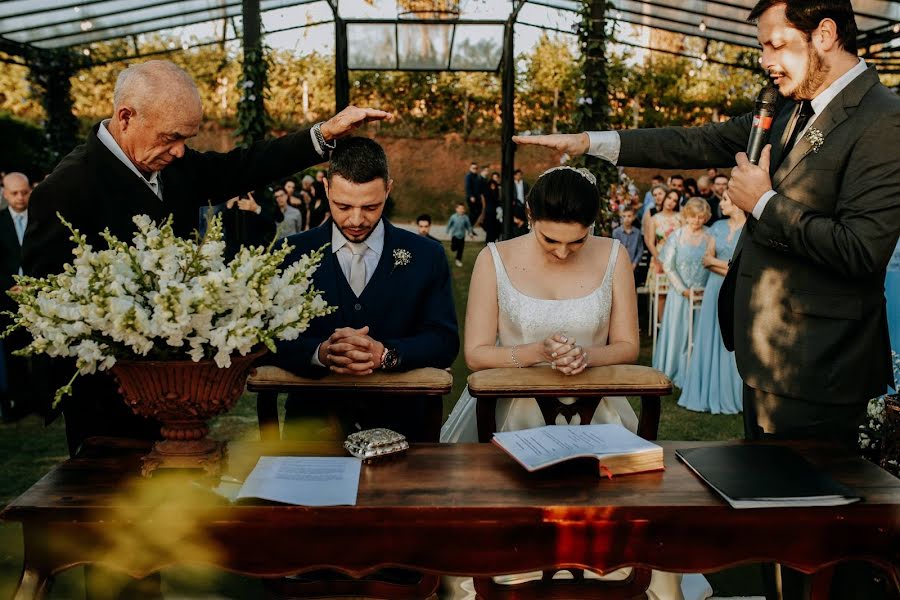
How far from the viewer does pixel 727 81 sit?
27219 millimetres

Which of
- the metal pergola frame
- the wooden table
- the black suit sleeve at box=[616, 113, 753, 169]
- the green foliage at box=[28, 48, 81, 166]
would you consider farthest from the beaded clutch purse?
the green foliage at box=[28, 48, 81, 166]

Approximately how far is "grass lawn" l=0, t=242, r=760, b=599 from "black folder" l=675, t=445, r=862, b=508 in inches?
53.6

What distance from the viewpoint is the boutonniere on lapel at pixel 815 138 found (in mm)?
2490

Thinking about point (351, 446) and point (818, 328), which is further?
point (818, 328)

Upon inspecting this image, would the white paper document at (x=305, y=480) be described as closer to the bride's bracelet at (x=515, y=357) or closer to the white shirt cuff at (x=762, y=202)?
the bride's bracelet at (x=515, y=357)

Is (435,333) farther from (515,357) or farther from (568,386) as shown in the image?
(568,386)

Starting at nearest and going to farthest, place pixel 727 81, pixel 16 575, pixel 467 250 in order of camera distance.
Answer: pixel 16 575
pixel 467 250
pixel 727 81

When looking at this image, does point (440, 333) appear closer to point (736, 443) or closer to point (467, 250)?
point (736, 443)

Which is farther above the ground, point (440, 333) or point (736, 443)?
point (440, 333)

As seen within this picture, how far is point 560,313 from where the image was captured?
3279mm

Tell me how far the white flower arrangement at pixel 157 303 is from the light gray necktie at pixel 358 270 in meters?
1.04

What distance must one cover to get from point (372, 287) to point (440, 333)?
304mm

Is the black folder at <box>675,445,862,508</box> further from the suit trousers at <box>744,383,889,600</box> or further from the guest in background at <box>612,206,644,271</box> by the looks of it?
the guest in background at <box>612,206,644,271</box>

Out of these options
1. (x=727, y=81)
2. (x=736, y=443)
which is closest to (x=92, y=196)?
(x=736, y=443)
